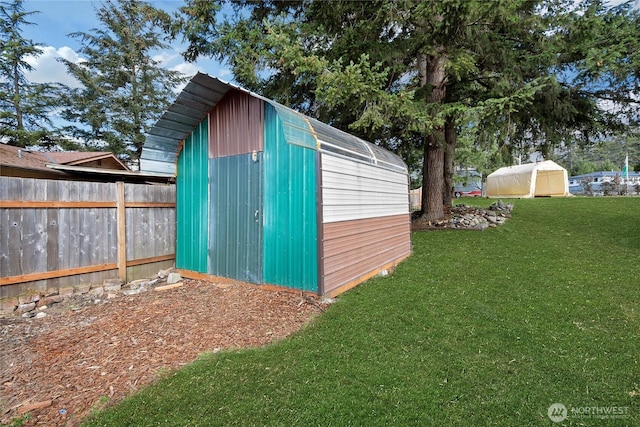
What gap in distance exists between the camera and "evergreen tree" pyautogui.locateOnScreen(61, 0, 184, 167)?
1961 cm

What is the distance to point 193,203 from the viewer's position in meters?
5.62

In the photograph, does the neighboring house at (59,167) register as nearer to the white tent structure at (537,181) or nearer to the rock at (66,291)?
the rock at (66,291)

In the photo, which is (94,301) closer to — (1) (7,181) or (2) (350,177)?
(1) (7,181)

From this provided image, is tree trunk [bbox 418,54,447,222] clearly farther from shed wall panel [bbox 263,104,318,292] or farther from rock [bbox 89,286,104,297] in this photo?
rock [bbox 89,286,104,297]

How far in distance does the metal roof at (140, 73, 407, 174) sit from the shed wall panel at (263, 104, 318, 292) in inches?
9.3

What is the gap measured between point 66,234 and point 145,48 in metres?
21.5

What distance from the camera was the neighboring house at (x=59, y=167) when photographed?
20.8 feet

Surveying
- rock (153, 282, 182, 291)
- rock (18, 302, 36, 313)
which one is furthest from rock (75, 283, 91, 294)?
rock (153, 282, 182, 291)

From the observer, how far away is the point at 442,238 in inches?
331

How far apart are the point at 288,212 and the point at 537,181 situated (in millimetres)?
22496

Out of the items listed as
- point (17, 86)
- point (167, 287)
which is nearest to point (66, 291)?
point (167, 287)

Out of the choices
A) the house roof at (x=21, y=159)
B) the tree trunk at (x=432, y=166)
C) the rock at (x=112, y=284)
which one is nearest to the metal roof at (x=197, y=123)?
the rock at (x=112, y=284)

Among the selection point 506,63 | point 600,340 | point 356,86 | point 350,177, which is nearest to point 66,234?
point 350,177

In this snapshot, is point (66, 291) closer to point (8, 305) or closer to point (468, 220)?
point (8, 305)
